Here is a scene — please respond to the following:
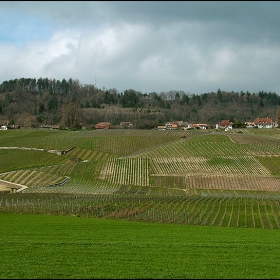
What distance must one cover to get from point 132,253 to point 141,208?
19052 mm

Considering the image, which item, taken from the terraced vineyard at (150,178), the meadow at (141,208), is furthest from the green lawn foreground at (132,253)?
the terraced vineyard at (150,178)

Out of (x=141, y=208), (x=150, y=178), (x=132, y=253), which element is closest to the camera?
(x=132, y=253)

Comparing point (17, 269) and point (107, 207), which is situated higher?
Answer: point (17, 269)

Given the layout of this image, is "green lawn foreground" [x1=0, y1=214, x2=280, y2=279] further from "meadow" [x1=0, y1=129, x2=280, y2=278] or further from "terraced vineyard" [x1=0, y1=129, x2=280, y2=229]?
"terraced vineyard" [x1=0, y1=129, x2=280, y2=229]

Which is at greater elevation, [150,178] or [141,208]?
[141,208]

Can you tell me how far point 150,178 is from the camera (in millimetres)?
57969

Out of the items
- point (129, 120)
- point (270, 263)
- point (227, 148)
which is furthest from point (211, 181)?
point (129, 120)

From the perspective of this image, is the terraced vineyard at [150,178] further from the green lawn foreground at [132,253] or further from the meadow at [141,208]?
the green lawn foreground at [132,253]

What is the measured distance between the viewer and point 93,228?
23672 millimetres

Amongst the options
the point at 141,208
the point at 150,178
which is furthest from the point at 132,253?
the point at 150,178

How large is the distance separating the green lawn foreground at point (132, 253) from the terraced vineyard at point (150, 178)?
908 cm

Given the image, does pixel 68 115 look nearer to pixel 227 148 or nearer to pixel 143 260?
pixel 227 148

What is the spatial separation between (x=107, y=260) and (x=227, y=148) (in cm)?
6317

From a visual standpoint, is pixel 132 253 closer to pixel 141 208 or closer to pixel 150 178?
pixel 141 208
